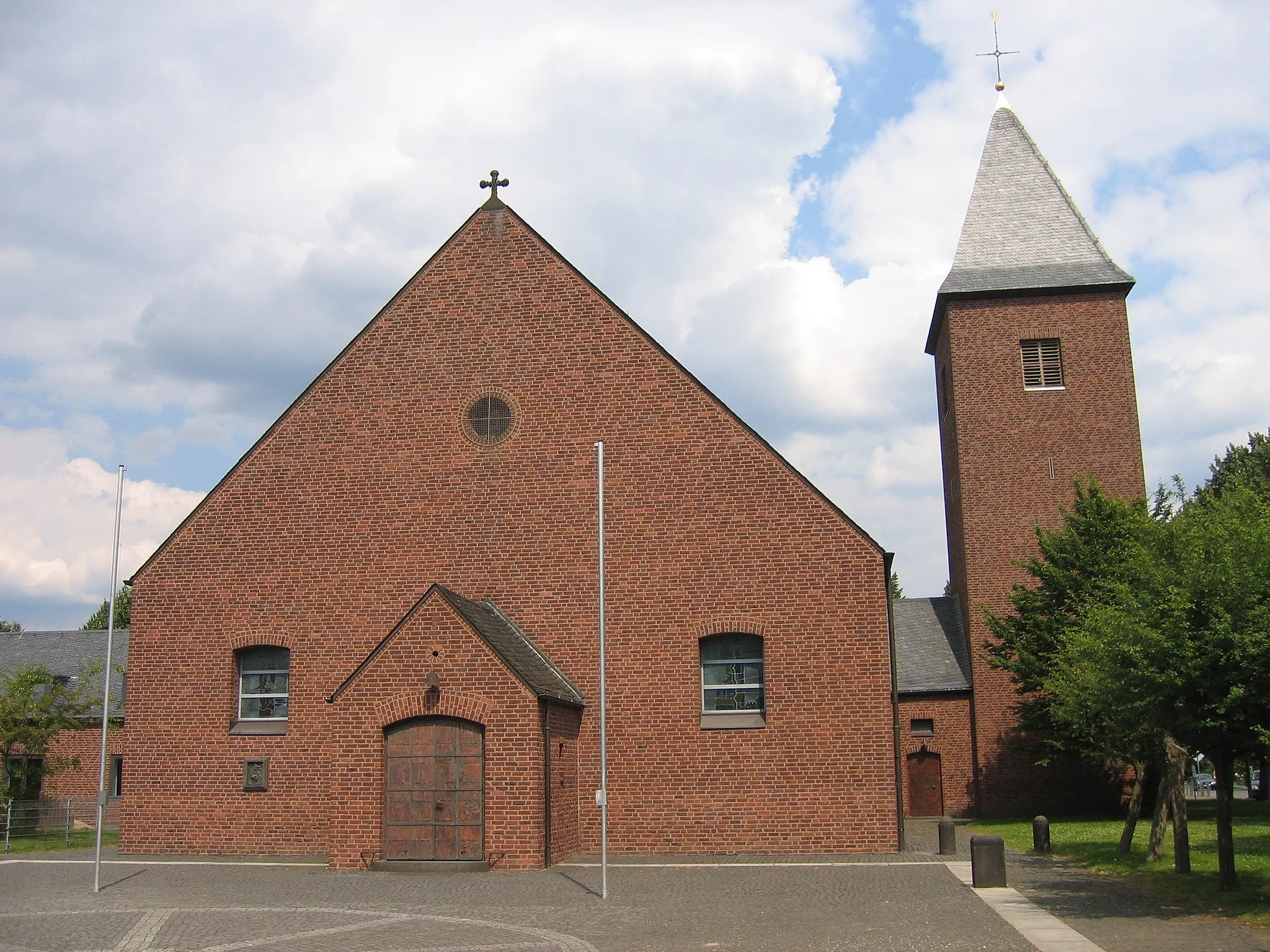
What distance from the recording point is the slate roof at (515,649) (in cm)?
1900

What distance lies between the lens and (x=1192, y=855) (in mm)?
19750

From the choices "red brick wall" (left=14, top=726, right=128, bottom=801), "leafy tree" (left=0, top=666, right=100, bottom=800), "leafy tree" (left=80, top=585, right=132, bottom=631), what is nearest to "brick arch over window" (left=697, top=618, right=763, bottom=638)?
"leafy tree" (left=0, top=666, right=100, bottom=800)

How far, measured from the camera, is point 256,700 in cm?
2278

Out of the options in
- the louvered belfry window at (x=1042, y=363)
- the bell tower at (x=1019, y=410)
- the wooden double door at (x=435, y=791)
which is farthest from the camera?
the louvered belfry window at (x=1042, y=363)

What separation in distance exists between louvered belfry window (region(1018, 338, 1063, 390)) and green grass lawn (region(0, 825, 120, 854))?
2647cm

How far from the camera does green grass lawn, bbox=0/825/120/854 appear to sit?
85.1 feet

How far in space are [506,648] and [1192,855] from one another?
12.3 metres

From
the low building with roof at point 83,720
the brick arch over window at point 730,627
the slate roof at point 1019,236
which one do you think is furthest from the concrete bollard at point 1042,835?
the low building with roof at point 83,720

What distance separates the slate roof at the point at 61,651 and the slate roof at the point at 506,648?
87.2ft

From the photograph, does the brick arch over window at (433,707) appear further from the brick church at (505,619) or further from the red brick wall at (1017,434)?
the red brick wall at (1017,434)

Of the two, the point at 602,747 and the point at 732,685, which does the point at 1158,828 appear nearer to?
Result: the point at 732,685

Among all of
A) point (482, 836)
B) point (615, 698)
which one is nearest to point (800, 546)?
point (615, 698)

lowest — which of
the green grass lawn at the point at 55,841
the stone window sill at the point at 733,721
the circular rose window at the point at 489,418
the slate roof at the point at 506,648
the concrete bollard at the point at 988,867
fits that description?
the green grass lawn at the point at 55,841

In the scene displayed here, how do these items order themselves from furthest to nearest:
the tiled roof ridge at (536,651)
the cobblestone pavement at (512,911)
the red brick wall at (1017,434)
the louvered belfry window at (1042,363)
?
the louvered belfry window at (1042,363)
the red brick wall at (1017,434)
the tiled roof ridge at (536,651)
the cobblestone pavement at (512,911)
